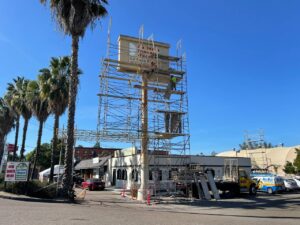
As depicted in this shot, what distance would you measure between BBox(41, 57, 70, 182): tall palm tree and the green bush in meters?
6.68

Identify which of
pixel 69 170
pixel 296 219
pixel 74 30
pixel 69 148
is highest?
pixel 74 30

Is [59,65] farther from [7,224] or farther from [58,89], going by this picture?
[7,224]

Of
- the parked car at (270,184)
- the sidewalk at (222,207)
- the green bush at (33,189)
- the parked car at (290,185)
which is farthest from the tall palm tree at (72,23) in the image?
the parked car at (290,185)

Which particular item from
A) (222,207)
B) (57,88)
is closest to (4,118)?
(57,88)

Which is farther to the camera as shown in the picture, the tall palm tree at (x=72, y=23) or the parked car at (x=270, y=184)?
the parked car at (x=270, y=184)

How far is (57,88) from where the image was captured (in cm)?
2844

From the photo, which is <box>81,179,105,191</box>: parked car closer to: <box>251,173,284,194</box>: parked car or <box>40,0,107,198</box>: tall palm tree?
<box>40,0,107,198</box>: tall palm tree

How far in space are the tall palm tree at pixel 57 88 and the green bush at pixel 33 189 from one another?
668 centimetres

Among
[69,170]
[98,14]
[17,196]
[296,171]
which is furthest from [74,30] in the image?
[296,171]

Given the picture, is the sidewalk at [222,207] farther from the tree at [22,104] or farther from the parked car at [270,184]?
the tree at [22,104]

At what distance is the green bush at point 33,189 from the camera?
19.8 meters

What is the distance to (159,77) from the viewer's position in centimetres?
2602

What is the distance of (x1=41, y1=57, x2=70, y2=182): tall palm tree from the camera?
28.2 metres

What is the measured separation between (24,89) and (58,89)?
9.20 m
